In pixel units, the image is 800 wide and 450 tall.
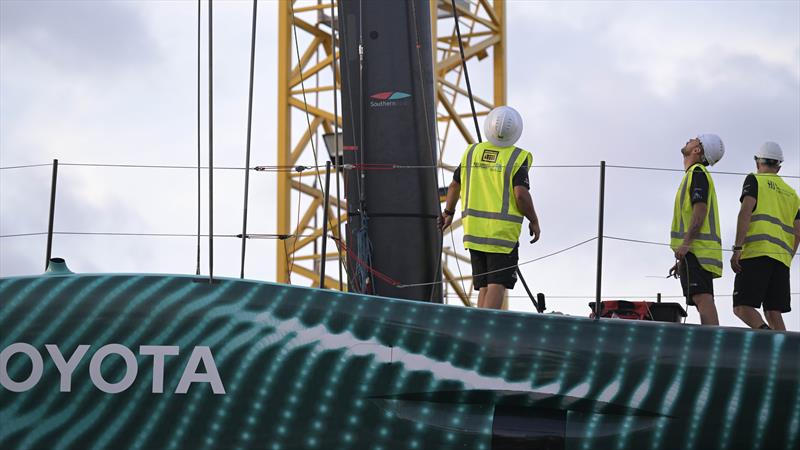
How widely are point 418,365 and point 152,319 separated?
139 cm

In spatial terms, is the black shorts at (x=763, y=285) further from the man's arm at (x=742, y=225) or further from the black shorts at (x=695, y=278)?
the black shorts at (x=695, y=278)

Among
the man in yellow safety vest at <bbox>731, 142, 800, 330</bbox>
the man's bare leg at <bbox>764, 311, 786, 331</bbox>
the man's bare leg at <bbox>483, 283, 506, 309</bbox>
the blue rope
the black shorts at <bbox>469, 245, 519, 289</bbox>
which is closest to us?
the man's bare leg at <bbox>483, 283, 506, 309</bbox>

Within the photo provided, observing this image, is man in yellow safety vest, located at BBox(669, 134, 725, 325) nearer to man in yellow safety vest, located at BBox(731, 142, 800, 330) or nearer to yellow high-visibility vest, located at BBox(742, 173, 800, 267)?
man in yellow safety vest, located at BBox(731, 142, 800, 330)

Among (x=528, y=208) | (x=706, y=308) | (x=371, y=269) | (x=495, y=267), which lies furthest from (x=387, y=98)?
(x=706, y=308)

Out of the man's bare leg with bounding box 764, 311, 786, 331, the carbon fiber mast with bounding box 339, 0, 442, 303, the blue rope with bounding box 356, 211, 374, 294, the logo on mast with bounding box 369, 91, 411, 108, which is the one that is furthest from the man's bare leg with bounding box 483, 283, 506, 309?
the logo on mast with bounding box 369, 91, 411, 108

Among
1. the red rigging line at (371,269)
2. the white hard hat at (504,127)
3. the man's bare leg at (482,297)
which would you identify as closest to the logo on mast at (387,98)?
the red rigging line at (371,269)

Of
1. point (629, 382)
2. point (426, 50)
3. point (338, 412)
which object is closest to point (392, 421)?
point (338, 412)

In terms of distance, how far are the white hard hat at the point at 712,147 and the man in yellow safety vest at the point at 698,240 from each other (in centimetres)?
16

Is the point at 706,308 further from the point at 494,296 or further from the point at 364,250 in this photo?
the point at 364,250

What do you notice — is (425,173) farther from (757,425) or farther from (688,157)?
(757,425)

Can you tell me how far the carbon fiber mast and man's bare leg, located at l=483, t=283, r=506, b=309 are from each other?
1.29 m

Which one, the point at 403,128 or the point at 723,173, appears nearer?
the point at 723,173

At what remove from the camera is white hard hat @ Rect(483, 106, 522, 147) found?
7.96 meters

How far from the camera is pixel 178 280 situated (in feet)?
22.8
